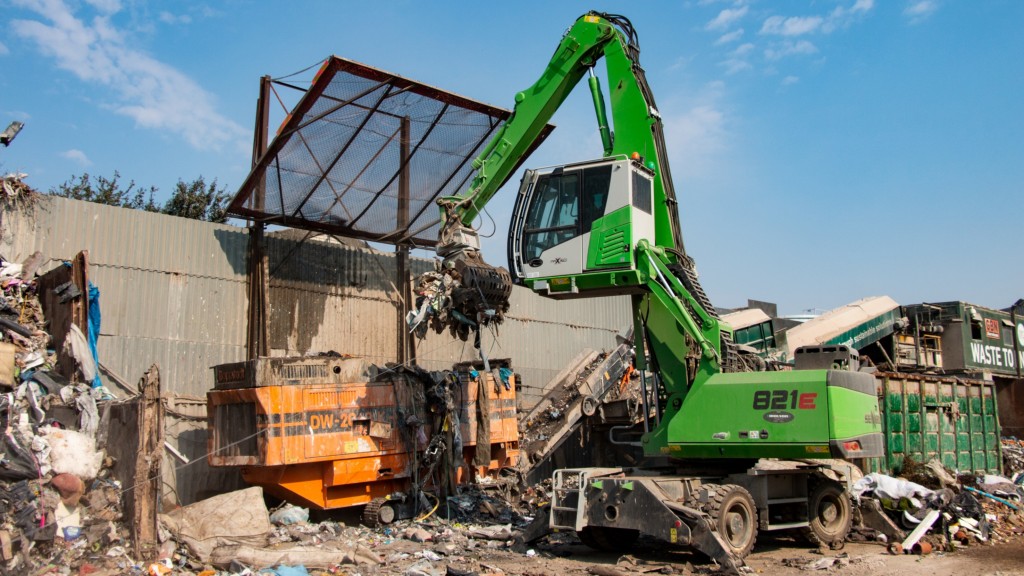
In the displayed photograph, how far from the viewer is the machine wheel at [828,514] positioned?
979cm

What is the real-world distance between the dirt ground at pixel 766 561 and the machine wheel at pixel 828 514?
173 mm

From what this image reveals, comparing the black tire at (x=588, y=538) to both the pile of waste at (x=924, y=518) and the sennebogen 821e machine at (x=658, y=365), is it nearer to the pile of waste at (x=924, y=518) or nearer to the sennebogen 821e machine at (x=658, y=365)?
the sennebogen 821e machine at (x=658, y=365)

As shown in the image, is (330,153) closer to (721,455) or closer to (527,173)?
(527,173)


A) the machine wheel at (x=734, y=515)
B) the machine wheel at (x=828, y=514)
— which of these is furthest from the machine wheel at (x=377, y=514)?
the machine wheel at (x=828, y=514)

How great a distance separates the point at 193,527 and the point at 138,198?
53.9ft

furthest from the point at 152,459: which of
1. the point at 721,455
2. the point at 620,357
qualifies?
the point at 620,357

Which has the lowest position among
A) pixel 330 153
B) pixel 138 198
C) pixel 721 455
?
pixel 721 455

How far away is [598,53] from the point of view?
1059 centimetres

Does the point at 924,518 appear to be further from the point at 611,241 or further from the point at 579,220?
the point at 579,220

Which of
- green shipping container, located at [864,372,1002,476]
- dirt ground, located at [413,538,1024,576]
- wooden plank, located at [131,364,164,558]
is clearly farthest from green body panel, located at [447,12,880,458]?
green shipping container, located at [864,372,1002,476]

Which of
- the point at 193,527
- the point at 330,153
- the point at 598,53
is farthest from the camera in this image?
the point at 330,153

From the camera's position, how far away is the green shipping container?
14039 mm

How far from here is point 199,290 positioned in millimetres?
12898

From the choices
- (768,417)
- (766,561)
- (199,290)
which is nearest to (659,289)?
(768,417)
